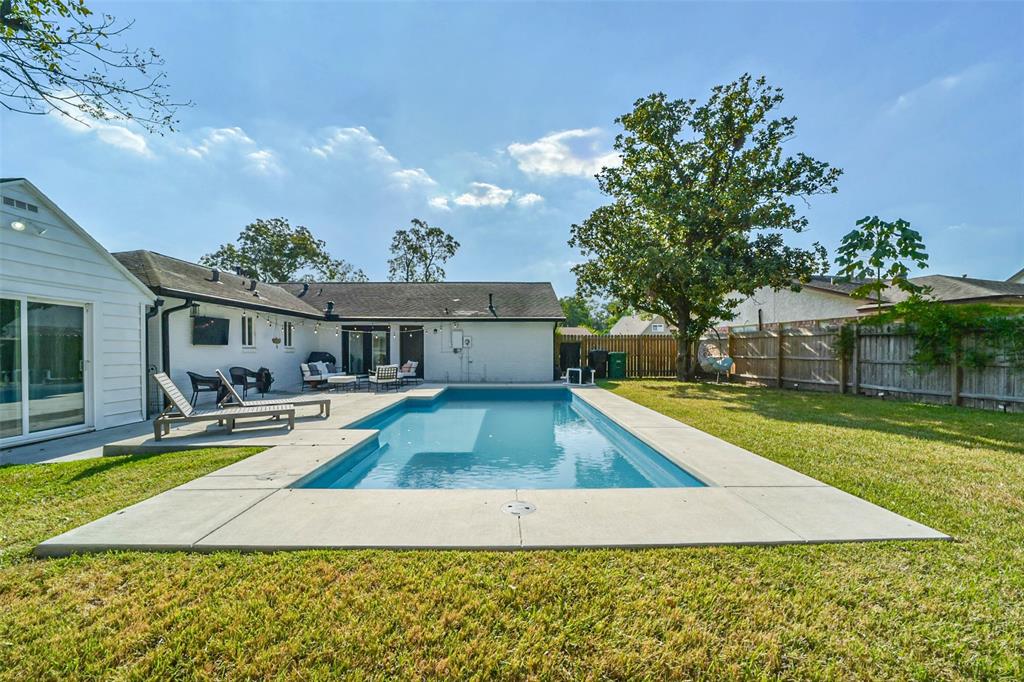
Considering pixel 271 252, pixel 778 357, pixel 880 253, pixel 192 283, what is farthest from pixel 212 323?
pixel 271 252

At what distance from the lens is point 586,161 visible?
55.9 feet

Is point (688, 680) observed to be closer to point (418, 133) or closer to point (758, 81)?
point (418, 133)

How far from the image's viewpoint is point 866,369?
11.9 m

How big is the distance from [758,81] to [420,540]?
18.4 metres

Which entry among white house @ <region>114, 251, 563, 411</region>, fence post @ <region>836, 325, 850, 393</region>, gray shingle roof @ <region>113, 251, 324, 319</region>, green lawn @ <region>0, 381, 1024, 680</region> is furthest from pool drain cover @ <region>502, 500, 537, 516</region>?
fence post @ <region>836, 325, 850, 393</region>

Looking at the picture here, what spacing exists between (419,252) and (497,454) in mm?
33213

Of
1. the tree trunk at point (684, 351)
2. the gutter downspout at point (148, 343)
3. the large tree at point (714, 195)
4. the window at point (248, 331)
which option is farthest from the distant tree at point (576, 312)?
the gutter downspout at point (148, 343)

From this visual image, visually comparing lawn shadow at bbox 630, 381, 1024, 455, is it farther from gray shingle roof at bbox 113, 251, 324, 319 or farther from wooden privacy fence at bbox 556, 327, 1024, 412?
gray shingle roof at bbox 113, 251, 324, 319

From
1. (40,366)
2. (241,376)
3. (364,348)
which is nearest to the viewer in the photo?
(40,366)

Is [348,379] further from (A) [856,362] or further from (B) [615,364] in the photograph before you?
(A) [856,362]

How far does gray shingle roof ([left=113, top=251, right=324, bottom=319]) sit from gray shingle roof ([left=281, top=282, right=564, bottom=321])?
3327 millimetres

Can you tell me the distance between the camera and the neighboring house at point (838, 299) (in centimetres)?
1697

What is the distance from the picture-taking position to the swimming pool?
5617mm

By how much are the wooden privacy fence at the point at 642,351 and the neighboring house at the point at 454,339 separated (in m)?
2.91
